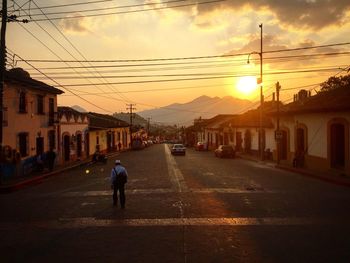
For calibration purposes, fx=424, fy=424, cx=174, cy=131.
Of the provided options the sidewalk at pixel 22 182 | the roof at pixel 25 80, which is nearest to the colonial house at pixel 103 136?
the roof at pixel 25 80

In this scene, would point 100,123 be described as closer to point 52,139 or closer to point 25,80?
point 52,139

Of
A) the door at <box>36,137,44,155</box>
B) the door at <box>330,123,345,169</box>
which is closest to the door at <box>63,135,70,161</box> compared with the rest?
the door at <box>36,137,44,155</box>

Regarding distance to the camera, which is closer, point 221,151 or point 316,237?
point 316,237

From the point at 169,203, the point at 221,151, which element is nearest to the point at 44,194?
the point at 169,203

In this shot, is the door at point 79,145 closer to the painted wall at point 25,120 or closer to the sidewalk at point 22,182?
the painted wall at point 25,120

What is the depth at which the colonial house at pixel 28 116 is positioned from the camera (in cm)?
2555

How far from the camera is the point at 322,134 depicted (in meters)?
26.8

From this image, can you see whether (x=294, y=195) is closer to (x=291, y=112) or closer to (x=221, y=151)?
(x=291, y=112)

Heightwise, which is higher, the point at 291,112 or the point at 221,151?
the point at 291,112

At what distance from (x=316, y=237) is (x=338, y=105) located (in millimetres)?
15668

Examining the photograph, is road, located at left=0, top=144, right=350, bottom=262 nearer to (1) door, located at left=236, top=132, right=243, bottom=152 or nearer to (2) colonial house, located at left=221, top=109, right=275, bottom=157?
(2) colonial house, located at left=221, top=109, right=275, bottom=157

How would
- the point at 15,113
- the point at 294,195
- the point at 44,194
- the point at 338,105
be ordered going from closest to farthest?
the point at 294,195
the point at 44,194
the point at 338,105
the point at 15,113

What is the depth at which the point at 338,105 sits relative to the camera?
24109 mm

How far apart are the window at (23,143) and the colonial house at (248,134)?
22.1m
